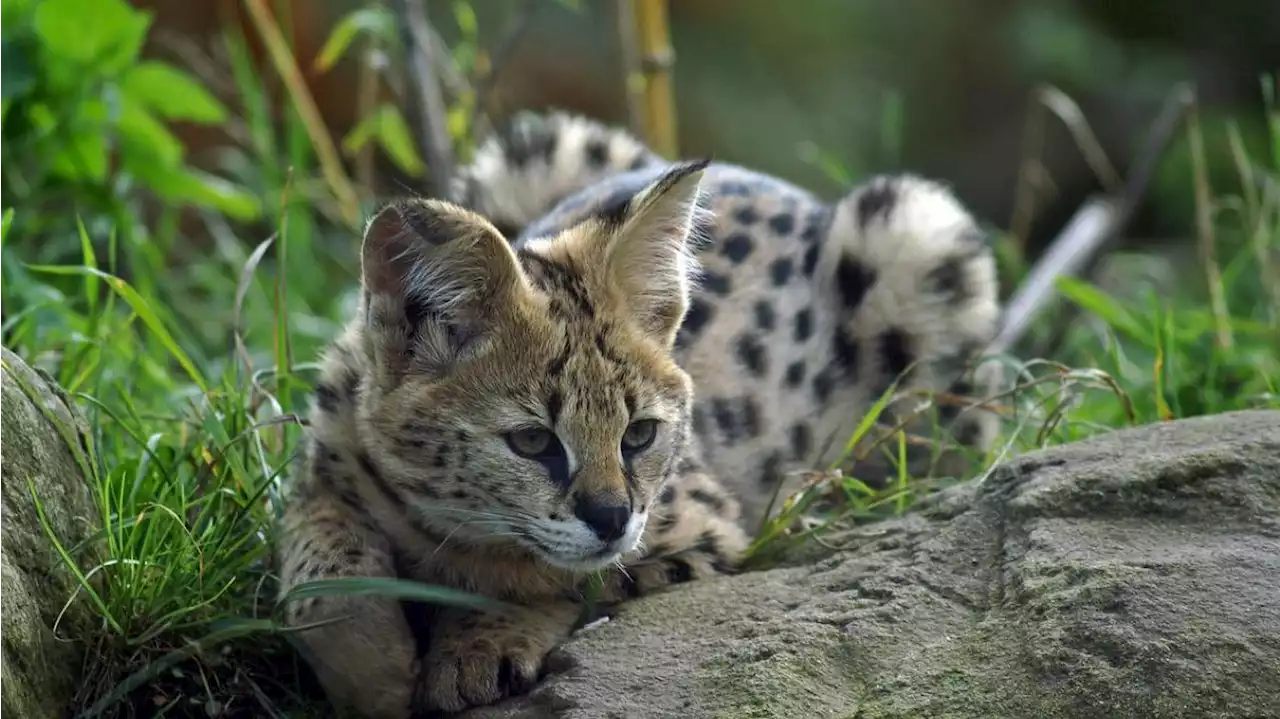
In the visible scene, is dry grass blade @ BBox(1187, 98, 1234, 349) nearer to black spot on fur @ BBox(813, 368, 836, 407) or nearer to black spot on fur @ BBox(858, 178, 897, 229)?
black spot on fur @ BBox(858, 178, 897, 229)

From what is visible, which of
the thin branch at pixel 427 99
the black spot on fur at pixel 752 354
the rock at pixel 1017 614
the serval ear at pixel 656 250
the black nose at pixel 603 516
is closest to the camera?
the rock at pixel 1017 614

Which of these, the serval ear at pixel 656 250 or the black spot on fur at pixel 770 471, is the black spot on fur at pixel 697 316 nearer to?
the black spot on fur at pixel 770 471

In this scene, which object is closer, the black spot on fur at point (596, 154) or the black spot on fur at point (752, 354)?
the black spot on fur at point (752, 354)

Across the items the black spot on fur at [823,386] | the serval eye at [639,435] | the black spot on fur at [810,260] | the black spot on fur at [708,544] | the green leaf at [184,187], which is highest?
the black spot on fur at [810,260]

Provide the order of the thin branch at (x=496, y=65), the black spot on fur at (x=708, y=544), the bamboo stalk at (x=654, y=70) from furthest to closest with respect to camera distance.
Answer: the bamboo stalk at (x=654, y=70), the thin branch at (x=496, y=65), the black spot on fur at (x=708, y=544)

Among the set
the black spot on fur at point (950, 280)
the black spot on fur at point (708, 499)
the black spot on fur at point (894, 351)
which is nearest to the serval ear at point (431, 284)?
the black spot on fur at point (708, 499)

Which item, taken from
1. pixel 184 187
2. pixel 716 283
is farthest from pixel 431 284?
pixel 184 187

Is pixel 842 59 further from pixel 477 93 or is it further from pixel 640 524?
pixel 640 524

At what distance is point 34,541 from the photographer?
2.91m

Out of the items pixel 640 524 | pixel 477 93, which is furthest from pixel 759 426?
pixel 477 93

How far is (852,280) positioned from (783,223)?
28cm

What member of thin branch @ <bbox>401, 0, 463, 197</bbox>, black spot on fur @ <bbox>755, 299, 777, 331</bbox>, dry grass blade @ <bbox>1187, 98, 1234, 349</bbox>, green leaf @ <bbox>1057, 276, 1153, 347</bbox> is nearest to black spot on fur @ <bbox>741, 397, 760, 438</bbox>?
black spot on fur @ <bbox>755, 299, 777, 331</bbox>

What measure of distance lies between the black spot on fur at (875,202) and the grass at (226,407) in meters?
0.69

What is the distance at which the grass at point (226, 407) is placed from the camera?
303 centimetres
